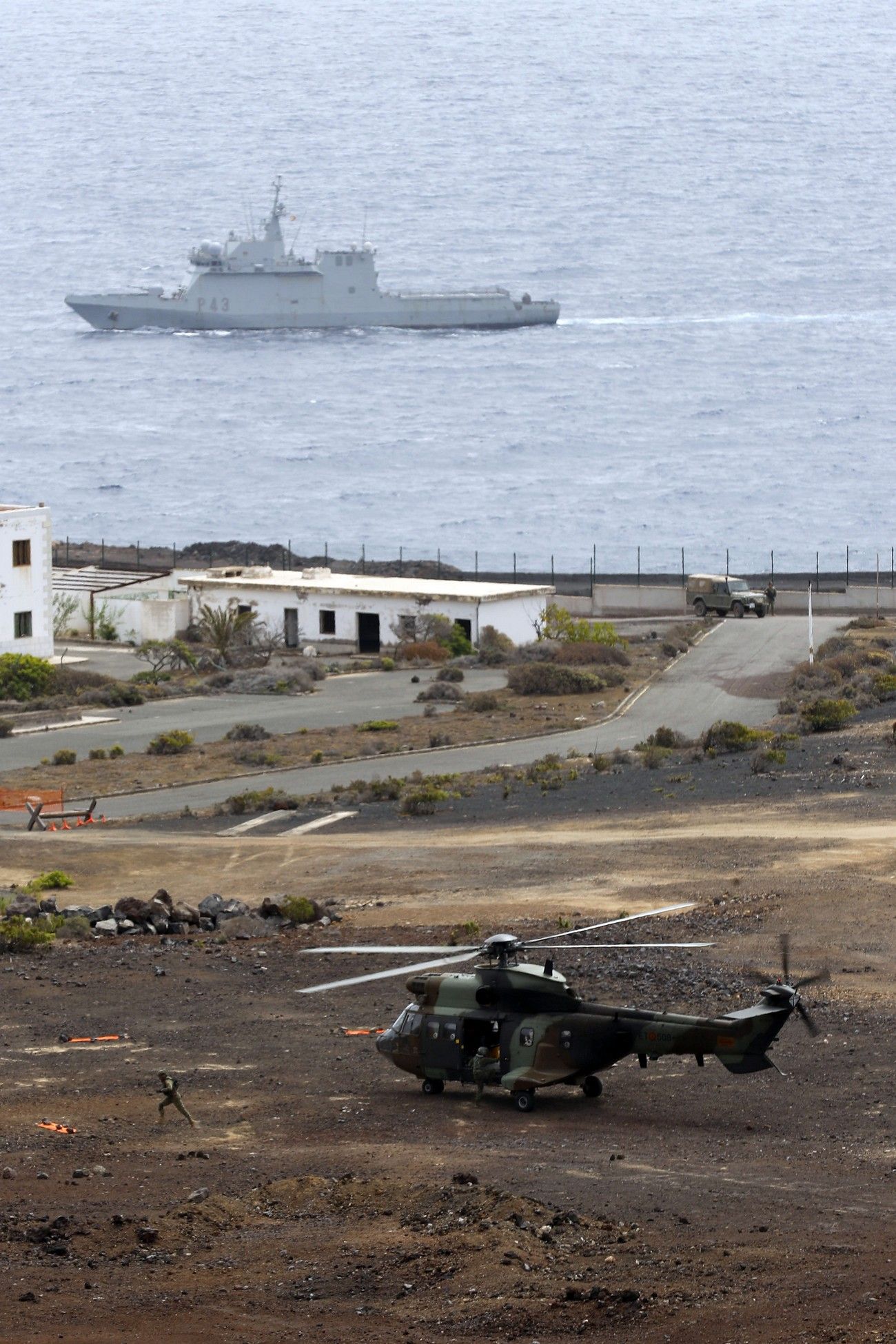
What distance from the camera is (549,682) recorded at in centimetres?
4550

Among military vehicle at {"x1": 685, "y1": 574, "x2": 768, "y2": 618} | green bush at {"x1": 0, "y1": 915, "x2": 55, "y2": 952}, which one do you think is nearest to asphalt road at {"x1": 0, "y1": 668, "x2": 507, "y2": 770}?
military vehicle at {"x1": 685, "y1": 574, "x2": 768, "y2": 618}

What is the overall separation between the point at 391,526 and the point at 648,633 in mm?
54242

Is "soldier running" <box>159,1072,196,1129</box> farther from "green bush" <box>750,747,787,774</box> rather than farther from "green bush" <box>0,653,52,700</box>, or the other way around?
"green bush" <box>0,653,52,700</box>

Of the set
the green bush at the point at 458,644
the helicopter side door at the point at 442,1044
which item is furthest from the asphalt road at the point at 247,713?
the helicopter side door at the point at 442,1044

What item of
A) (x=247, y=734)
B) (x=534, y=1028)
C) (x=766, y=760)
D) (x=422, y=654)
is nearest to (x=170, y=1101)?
(x=534, y=1028)

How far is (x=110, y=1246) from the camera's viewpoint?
39.8 feet

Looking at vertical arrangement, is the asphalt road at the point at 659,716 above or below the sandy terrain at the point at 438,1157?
above

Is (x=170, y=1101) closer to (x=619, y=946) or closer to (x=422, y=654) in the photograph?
(x=619, y=946)

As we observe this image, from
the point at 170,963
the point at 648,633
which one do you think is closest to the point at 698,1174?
the point at 170,963

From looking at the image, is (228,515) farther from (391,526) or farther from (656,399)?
(656,399)

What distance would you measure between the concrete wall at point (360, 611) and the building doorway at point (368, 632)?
0.12 metres

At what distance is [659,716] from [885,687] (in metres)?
4.85

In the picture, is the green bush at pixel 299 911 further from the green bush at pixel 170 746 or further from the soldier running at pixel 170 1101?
the green bush at pixel 170 746

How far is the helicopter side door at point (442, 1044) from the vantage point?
15164mm
